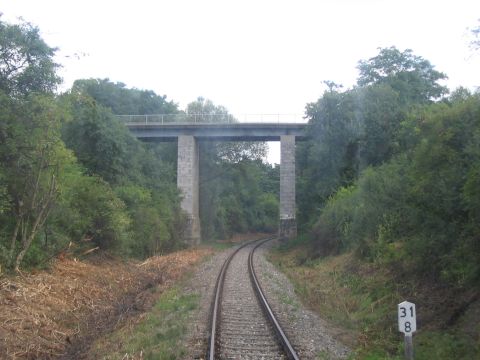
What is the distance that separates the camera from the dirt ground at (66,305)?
10.4 meters

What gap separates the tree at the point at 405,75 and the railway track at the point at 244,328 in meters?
31.4

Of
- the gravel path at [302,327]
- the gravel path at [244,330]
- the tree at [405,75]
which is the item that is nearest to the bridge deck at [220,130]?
the tree at [405,75]

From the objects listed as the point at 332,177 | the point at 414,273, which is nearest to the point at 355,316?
the point at 414,273

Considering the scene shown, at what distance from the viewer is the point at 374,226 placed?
22156mm

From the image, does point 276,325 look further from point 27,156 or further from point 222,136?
point 222,136

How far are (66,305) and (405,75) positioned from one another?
138ft

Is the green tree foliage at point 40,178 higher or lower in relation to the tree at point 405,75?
lower

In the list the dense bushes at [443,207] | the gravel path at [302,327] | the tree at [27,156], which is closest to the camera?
the gravel path at [302,327]

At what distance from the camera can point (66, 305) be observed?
14008mm

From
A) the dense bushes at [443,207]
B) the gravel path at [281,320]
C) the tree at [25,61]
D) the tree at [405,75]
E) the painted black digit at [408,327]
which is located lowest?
the gravel path at [281,320]

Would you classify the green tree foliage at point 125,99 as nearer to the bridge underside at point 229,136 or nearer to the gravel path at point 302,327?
the bridge underside at point 229,136

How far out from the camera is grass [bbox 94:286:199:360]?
31.0 ft

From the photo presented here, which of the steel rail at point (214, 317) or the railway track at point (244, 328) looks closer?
the steel rail at point (214, 317)

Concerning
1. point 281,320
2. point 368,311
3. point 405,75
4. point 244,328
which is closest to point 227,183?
point 405,75
